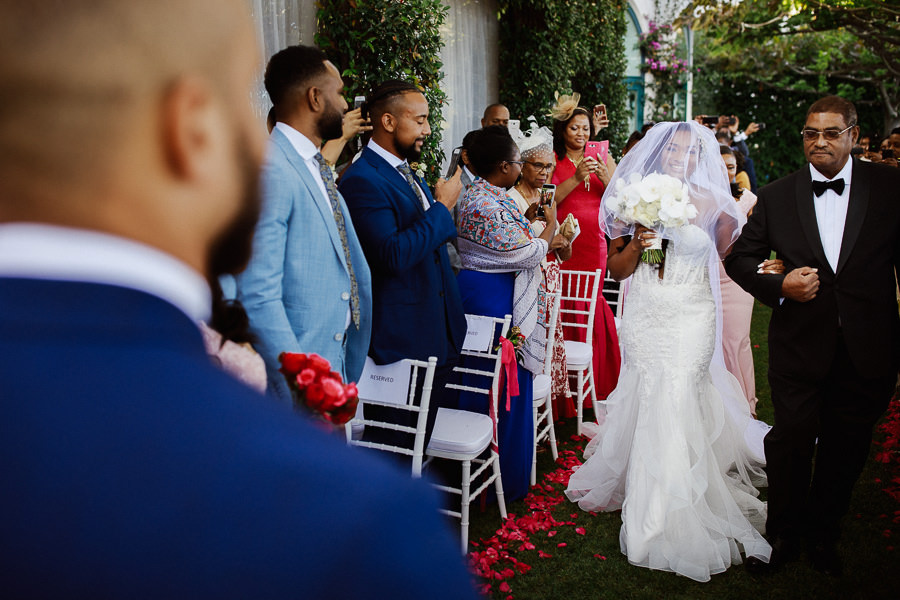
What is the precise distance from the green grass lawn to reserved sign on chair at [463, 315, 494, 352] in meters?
0.99

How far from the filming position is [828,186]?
10.3 ft

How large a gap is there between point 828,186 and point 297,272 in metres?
2.43

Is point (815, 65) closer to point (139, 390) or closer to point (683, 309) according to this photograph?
point (683, 309)

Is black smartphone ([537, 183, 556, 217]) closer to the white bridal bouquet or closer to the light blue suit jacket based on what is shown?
the white bridal bouquet

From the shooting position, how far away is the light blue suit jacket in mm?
2242

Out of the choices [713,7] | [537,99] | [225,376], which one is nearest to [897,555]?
[225,376]

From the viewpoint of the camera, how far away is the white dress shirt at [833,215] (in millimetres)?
3090

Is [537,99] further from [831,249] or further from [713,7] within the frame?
[831,249]

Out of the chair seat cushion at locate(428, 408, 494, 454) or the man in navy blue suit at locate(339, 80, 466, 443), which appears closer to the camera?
the man in navy blue suit at locate(339, 80, 466, 443)

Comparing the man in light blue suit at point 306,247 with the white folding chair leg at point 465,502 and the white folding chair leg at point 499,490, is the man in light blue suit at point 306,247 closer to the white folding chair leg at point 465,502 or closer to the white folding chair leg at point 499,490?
the white folding chair leg at point 465,502

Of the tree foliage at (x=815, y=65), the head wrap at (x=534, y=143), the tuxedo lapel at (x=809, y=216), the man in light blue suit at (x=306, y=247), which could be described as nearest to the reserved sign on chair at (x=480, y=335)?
the man in light blue suit at (x=306, y=247)

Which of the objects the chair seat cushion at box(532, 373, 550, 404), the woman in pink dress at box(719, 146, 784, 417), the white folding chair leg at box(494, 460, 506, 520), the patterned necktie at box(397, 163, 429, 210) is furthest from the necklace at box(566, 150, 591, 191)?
the white folding chair leg at box(494, 460, 506, 520)

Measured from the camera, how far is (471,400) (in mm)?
3811

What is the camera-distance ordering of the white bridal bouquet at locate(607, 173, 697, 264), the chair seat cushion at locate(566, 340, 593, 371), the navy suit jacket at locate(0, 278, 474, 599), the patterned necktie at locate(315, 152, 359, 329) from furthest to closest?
1. the chair seat cushion at locate(566, 340, 593, 371)
2. the white bridal bouquet at locate(607, 173, 697, 264)
3. the patterned necktie at locate(315, 152, 359, 329)
4. the navy suit jacket at locate(0, 278, 474, 599)
